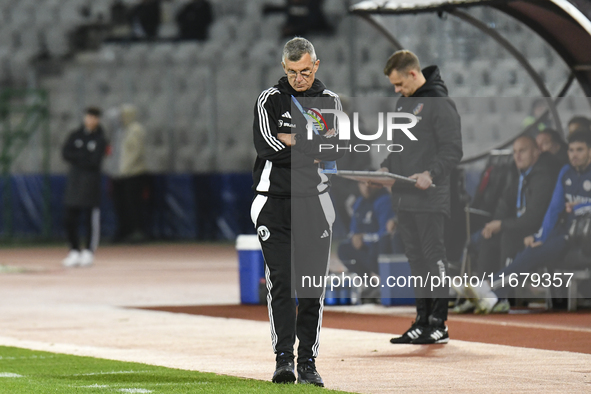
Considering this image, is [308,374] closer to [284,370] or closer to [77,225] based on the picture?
[284,370]

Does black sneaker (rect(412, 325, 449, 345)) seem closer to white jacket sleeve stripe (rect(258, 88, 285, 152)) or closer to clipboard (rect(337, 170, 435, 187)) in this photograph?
clipboard (rect(337, 170, 435, 187))

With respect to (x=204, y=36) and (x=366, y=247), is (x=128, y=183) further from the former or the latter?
(x=366, y=247)

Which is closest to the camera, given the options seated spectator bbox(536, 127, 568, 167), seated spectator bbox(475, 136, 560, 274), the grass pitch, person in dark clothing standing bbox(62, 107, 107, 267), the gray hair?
the gray hair

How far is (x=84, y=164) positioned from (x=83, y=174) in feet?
0.54

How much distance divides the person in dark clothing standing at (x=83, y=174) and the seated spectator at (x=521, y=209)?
8151 millimetres

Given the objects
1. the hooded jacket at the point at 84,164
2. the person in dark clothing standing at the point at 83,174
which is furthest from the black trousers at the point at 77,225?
the hooded jacket at the point at 84,164

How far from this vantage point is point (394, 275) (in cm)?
1067

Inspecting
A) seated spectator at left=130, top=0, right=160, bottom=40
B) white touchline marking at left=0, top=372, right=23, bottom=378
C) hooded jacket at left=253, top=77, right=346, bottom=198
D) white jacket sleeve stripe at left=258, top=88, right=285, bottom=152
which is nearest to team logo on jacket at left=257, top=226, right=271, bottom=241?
hooded jacket at left=253, top=77, right=346, bottom=198

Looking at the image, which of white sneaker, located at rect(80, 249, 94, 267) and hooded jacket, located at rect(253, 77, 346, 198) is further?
white sneaker, located at rect(80, 249, 94, 267)

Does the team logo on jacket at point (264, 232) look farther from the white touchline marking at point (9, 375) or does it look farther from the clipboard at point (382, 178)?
the clipboard at point (382, 178)

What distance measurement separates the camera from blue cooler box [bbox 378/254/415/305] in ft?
34.2

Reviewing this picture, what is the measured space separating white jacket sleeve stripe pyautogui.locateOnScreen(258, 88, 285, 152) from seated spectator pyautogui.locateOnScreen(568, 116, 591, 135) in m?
4.95

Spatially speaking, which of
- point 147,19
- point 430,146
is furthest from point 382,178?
point 147,19

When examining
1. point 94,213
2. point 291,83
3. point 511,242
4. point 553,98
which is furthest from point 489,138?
point 94,213
